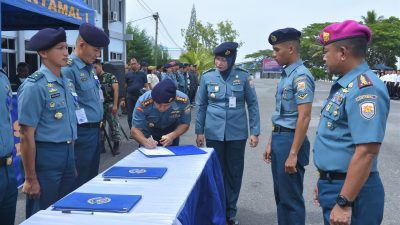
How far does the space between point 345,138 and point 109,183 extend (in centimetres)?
145

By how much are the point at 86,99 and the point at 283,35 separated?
1816 millimetres

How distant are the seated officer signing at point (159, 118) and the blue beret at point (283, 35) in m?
0.94

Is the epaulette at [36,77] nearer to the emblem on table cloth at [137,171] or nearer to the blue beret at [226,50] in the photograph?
the emblem on table cloth at [137,171]

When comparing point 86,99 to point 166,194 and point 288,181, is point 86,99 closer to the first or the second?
point 166,194

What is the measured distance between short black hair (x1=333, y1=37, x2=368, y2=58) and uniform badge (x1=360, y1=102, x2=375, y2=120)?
0.31 meters

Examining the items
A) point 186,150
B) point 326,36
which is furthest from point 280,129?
point 326,36

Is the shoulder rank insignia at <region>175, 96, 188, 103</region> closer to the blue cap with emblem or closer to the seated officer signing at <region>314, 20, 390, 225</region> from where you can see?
the blue cap with emblem

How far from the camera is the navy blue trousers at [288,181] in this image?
3334 mm

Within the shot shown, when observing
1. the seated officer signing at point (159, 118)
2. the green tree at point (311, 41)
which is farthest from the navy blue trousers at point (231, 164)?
the green tree at point (311, 41)

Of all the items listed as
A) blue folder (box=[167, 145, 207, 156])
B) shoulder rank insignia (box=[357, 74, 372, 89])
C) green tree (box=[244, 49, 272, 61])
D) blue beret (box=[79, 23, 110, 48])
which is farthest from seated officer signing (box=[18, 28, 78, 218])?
green tree (box=[244, 49, 272, 61])

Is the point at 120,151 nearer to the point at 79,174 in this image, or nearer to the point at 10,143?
the point at 79,174

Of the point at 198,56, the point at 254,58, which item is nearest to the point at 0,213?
the point at 198,56

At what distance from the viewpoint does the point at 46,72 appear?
9.72 feet

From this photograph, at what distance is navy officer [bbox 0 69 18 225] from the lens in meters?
2.48
